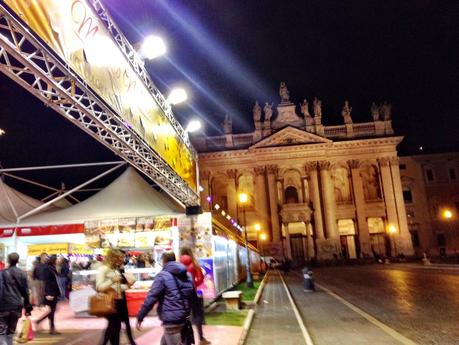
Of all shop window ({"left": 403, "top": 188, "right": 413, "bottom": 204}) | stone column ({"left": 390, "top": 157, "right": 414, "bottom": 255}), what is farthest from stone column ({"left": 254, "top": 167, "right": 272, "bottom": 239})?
shop window ({"left": 403, "top": 188, "right": 413, "bottom": 204})

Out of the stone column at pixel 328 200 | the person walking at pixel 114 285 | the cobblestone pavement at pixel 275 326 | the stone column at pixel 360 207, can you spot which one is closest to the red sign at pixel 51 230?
the cobblestone pavement at pixel 275 326

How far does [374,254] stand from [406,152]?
20818 mm

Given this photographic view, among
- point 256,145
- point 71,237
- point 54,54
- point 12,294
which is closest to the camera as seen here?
point 12,294

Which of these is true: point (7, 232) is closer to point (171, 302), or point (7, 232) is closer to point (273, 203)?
point (171, 302)

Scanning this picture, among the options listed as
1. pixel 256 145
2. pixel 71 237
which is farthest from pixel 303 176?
pixel 71 237

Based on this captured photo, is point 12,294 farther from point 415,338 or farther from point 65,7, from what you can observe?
point 415,338

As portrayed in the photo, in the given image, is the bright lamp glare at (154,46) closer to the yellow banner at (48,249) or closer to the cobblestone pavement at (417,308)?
the cobblestone pavement at (417,308)

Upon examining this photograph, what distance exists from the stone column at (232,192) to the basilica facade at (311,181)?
136 mm

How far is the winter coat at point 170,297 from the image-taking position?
14.9 ft

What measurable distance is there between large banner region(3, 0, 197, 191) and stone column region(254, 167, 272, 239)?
134 ft

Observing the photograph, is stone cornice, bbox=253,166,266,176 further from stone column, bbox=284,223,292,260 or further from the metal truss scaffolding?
the metal truss scaffolding

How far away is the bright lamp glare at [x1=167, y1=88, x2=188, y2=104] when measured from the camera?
12.4m

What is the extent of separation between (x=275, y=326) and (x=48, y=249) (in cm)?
983

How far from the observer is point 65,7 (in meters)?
6.09
